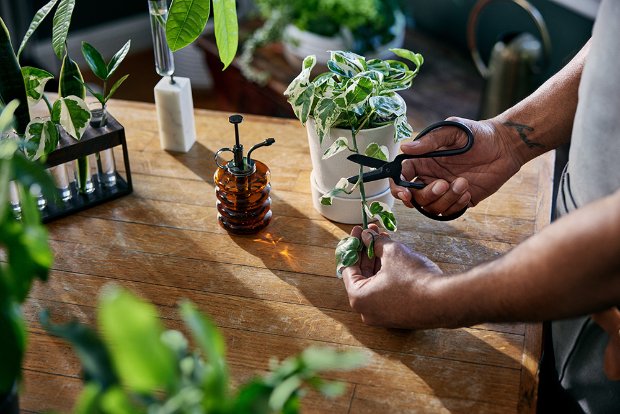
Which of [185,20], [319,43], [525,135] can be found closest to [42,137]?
[185,20]

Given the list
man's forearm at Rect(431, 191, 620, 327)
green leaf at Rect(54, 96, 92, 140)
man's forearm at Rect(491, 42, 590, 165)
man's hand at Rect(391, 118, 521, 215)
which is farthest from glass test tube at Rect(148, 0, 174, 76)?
man's forearm at Rect(431, 191, 620, 327)

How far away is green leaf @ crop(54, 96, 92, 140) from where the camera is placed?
1.42 m

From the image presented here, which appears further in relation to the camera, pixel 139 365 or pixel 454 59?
pixel 454 59

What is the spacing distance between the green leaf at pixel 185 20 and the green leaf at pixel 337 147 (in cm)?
34

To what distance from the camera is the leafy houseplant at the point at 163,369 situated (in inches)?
23.9

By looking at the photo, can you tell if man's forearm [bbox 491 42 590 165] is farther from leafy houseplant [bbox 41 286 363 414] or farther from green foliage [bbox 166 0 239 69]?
leafy houseplant [bbox 41 286 363 414]

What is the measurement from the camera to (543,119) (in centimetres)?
147

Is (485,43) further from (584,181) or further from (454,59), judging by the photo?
(584,181)

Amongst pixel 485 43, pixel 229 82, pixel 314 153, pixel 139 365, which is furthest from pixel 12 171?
pixel 485 43

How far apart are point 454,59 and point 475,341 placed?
2186 millimetres

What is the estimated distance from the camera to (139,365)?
2.02 ft

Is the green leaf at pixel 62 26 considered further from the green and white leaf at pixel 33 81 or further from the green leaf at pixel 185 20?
the green leaf at pixel 185 20

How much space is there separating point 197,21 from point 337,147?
1.22 feet

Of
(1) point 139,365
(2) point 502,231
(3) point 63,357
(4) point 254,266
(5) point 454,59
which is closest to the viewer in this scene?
(1) point 139,365
